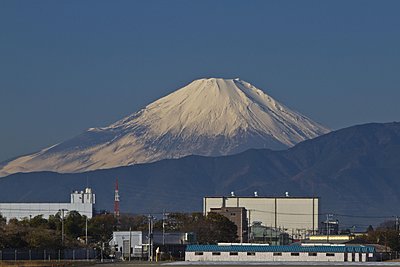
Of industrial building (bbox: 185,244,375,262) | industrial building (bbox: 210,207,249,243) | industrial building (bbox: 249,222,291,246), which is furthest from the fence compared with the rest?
industrial building (bbox: 210,207,249,243)

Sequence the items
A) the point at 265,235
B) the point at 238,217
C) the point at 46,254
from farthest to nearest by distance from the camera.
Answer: the point at 238,217 → the point at 265,235 → the point at 46,254

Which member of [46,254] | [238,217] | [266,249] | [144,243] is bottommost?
Result: [46,254]

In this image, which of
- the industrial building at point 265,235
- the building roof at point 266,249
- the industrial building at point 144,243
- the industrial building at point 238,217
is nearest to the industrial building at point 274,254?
the building roof at point 266,249

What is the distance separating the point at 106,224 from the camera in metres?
164

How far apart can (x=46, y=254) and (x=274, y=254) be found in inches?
767

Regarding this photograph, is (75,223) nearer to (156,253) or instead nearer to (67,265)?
(156,253)

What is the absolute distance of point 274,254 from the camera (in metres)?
105

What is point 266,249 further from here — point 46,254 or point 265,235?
point 265,235

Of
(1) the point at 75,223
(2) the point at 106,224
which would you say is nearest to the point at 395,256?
(1) the point at 75,223

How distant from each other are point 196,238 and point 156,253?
36389mm

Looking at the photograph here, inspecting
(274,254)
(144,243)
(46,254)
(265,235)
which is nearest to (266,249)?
(274,254)

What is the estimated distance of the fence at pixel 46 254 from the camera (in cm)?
9481

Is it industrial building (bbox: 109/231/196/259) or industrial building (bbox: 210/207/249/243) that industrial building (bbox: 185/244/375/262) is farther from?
industrial building (bbox: 210/207/249/243)

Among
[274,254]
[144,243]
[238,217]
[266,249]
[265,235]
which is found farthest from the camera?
[238,217]
